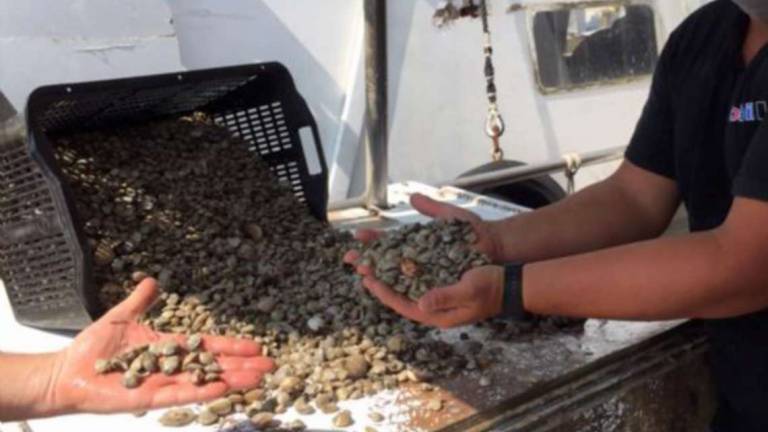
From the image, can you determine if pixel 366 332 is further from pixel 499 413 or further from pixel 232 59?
pixel 232 59

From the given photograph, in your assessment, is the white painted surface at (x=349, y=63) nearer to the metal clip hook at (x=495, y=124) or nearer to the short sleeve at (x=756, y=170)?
the metal clip hook at (x=495, y=124)

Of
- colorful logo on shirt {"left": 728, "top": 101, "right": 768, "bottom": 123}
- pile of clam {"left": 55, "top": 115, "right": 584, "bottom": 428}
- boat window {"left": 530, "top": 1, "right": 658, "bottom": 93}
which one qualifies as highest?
colorful logo on shirt {"left": 728, "top": 101, "right": 768, "bottom": 123}

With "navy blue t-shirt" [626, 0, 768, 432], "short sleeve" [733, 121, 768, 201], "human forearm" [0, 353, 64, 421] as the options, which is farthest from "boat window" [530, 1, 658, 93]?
"human forearm" [0, 353, 64, 421]

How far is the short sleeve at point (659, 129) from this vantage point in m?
1.55

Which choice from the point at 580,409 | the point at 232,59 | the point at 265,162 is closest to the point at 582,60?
the point at 232,59

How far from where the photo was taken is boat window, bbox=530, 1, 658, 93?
3.66m

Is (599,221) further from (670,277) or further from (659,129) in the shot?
(670,277)

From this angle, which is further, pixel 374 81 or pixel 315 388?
pixel 374 81

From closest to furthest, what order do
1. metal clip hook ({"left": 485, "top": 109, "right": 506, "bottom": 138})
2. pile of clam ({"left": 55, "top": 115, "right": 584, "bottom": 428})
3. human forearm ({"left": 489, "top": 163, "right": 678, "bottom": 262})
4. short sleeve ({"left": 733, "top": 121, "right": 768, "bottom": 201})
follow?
1. short sleeve ({"left": 733, "top": 121, "right": 768, "bottom": 201})
2. pile of clam ({"left": 55, "top": 115, "right": 584, "bottom": 428})
3. human forearm ({"left": 489, "top": 163, "right": 678, "bottom": 262})
4. metal clip hook ({"left": 485, "top": 109, "right": 506, "bottom": 138})

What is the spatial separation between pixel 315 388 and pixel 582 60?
9.08 ft

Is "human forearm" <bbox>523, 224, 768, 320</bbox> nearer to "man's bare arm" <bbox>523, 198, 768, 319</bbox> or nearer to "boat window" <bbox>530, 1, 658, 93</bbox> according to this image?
"man's bare arm" <bbox>523, 198, 768, 319</bbox>

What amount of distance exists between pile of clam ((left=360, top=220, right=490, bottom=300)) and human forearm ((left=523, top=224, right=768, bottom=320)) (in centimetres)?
24

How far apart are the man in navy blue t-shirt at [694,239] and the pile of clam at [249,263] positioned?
14cm

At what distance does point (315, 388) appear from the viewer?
1.49 meters
